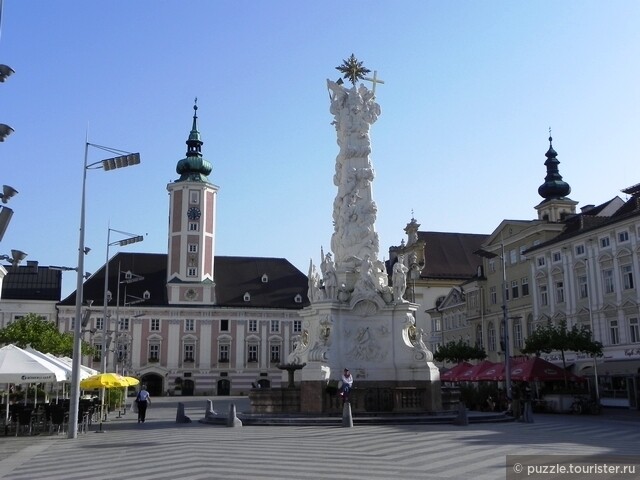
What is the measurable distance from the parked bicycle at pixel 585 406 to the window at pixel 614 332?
9557mm

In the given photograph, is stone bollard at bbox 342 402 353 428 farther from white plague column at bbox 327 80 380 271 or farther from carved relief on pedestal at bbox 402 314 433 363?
white plague column at bbox 327 80 380 271

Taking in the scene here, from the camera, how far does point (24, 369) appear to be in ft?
71.1

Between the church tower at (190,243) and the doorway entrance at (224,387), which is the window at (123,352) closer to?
the church tower at (190,243)

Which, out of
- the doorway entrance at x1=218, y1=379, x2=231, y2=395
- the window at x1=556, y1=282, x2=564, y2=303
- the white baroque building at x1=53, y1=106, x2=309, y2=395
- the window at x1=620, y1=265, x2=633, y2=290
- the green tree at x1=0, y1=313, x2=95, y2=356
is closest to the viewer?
the window at x1=620, y1=265, x2=633, y2=290

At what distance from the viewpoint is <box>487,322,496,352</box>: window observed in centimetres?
6046

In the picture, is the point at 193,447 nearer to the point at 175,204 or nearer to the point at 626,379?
the point at 626,379

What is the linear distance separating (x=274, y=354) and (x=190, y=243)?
16695mm

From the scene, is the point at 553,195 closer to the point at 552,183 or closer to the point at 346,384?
the point at 552,183

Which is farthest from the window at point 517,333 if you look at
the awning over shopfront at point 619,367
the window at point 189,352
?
the window at point 189,352

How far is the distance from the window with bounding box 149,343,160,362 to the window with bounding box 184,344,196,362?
308 cm

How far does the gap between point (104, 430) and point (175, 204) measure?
205 ft

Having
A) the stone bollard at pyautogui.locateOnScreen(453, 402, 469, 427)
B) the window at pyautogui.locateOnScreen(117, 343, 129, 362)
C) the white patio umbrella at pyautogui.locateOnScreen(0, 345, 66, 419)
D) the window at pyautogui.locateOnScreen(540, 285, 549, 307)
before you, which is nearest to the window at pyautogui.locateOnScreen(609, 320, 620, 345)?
the window at pyautogui.locateOnScreen(540, 285, 549, 307)

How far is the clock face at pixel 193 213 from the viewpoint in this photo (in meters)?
84.9

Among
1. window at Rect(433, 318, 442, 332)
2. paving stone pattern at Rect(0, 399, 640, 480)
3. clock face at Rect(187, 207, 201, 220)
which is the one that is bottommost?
paving stone pattern at Rect(0, 399, 640, 480)
